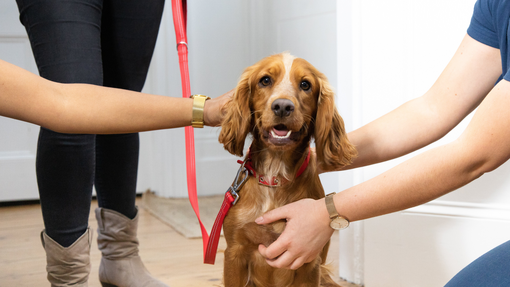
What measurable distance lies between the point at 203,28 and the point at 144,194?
1.37 metres

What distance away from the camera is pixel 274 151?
4.02ft

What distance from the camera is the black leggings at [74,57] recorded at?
1182 millimetres

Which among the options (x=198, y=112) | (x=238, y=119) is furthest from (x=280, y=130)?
(x=198, y=112)

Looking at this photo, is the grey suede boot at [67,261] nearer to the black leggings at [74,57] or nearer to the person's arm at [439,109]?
the black leggings at [74,57]

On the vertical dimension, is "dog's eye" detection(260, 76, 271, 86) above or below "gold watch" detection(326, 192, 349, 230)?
above

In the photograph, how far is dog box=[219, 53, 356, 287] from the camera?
1168 millimetres

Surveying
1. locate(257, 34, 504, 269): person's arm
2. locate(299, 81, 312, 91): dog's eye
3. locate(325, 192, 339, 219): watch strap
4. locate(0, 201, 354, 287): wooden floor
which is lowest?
locate(0, 201, 354, 287): wooden floor

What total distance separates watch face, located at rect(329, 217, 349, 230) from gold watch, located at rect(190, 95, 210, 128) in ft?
1.26

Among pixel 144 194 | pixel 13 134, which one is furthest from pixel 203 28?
pixel 13 134

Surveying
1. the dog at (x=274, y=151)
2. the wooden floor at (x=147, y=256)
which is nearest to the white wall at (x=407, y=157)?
the wooden floor at (x=147, y=256)

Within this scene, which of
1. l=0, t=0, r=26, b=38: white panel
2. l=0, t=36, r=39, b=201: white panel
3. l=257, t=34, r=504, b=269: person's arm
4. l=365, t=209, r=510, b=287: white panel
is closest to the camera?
l=257, t=34, r=504, b=269: person's arm

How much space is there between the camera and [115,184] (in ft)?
4.99

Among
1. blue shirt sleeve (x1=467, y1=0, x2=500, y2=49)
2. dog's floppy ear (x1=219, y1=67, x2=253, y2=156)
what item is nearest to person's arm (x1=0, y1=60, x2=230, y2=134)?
dog's floppy ear (x1=219, y1=67, x2=253, y2=156)

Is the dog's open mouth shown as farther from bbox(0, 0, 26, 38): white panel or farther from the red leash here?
bbox(0, 0, 26, 38): white panel
